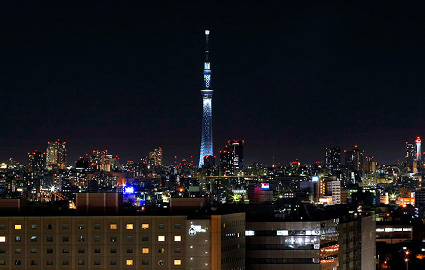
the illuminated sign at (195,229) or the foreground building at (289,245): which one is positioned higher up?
the illuminated sign at (195,229)

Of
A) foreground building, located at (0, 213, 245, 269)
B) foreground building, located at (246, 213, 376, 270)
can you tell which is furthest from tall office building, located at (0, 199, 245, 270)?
foreground building, located at (246, 213, 376, 270)

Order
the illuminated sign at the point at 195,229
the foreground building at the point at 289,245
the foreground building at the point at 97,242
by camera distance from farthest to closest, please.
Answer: the foreground building at the point at 289,245, the illuminated sign at the point at 195,229, the foreground building at the point at 97,242

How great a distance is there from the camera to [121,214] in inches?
2443

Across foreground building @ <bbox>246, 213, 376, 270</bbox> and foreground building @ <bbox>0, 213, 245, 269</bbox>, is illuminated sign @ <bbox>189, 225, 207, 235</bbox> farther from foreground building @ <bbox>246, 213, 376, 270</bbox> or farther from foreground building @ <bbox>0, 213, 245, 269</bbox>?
foreground building @ <bbox>246, 213, 376, 270</bbox>

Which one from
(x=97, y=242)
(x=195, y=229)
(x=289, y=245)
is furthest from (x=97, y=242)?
(x=289, y=245)

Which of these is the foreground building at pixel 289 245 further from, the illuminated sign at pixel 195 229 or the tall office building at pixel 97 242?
the tall office building at pixel 97 242

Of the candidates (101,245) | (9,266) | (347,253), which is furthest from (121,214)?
(347,253)

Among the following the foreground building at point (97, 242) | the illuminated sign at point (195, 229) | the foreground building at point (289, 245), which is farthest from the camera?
the foreground building at point (289, 245)

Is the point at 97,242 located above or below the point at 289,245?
above

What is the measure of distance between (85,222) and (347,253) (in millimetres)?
33607

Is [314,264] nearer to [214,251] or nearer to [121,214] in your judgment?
[214,251]

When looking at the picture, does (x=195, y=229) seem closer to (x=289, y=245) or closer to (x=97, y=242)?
(x=97, y=242)

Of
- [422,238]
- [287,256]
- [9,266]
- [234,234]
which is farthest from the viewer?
[422,238]

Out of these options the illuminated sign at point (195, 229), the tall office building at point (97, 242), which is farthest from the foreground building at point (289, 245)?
the tall office building at point (97, 242)
